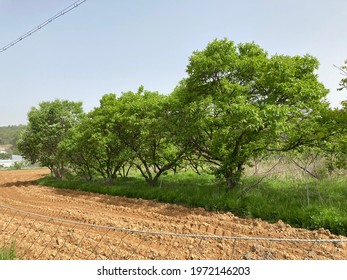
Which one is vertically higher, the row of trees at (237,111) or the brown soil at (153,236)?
the row of trees at (237,111)

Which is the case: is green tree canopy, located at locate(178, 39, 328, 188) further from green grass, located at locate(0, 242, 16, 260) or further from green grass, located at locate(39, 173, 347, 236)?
green grass, located at locate(0, 242, 16, 260)

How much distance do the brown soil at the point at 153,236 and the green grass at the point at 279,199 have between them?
46cm

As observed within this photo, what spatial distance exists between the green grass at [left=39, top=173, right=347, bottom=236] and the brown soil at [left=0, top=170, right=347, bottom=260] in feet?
1.51

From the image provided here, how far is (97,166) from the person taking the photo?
60.2ft

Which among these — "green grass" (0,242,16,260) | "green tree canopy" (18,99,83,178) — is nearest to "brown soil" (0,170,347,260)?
"green grass" (0,242,16,260)

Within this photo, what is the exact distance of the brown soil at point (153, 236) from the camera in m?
6.10

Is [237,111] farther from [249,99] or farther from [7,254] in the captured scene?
[7,254]

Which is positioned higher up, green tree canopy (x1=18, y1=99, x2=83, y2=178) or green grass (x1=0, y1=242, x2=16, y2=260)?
green tree canopy (x1=18, y1=99, x2=83, y2=178)

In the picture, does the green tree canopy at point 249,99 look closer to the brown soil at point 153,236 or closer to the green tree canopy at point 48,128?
the brown soil at point 153,236

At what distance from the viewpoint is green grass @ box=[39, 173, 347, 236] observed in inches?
302

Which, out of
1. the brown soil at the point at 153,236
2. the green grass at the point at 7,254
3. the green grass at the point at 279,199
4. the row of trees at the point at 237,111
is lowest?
the brown soil at the point at 153,236

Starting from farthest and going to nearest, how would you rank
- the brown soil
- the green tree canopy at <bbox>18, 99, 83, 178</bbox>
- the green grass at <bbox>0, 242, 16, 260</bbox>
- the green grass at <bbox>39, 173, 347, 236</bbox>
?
the green tree canopy at <bbox>18, 99, 83, 178</bbox>, the green grass at <bbox>39, 173, 347, 236</bbox>, the brown soil, the green grass at <bbox>0, 242, 16, 260</bbox>

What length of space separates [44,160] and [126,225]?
56.1ft

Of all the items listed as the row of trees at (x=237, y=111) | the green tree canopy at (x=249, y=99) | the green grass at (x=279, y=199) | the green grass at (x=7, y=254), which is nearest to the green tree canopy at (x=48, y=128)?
the row of trees at (x=237, y=111)
